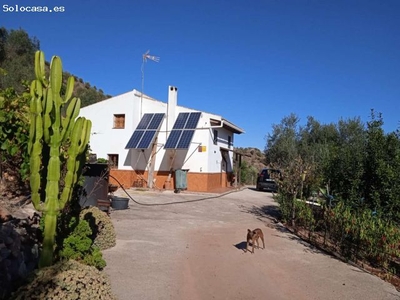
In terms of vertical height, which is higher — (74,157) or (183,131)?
(183,131)

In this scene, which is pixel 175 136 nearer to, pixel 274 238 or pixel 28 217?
→ pixel 274 238

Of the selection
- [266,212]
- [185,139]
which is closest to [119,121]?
[185,139]

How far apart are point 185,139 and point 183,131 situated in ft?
2.76

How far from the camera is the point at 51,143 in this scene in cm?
424

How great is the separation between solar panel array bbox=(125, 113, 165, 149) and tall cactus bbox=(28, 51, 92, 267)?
13762 millimetres

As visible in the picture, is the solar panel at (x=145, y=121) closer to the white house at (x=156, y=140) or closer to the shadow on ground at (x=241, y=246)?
the white house at (x=156, y=140)

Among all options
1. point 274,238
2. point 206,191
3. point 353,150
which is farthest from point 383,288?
point 206,191

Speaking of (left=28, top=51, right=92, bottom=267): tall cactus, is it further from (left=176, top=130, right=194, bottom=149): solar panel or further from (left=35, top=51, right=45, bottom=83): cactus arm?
(left=176, top=130, right=194, bottom=149): solar panel

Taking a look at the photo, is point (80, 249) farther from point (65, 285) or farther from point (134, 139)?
point (134, 139)

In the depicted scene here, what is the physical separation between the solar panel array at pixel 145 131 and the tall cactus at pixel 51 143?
542 inches

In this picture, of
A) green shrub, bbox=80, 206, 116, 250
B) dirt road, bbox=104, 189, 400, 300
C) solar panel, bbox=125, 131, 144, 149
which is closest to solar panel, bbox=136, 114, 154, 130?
solar panel, bbox=125, 131, 144, 149

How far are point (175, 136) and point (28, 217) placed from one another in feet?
44.6

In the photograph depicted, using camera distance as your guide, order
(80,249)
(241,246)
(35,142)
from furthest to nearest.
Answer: (241,246) → (80,249) → (35,142)

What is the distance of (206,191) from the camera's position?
19.4 m
